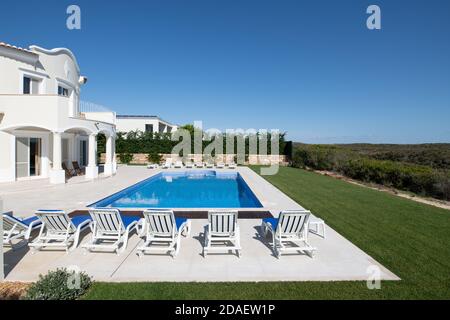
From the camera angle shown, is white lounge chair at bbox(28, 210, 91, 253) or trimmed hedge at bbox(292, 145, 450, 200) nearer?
white lounge chair at bbox(28, 210, 91, 253)

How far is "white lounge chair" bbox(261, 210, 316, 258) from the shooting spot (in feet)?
20.5

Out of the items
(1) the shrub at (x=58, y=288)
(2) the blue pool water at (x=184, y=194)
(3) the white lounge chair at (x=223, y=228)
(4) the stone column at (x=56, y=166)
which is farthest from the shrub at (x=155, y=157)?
(1) the shrub at (x=58, y=288)

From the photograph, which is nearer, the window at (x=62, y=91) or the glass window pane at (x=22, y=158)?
the glass window pane at (x=22, y=158)

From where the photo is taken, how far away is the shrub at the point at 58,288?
4.14m

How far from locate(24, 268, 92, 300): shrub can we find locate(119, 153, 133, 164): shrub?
28.8m

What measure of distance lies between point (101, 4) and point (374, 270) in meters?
16.6

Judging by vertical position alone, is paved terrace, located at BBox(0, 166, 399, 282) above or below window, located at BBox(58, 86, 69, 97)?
below

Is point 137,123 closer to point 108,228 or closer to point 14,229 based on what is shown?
point 14,229

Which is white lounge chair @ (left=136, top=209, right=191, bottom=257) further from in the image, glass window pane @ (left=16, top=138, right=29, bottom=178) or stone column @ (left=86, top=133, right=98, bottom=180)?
glass window pane @ (left=16, top=138, right=29, bottom=178)

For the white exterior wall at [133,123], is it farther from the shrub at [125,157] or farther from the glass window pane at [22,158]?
the glass window pane at [22,158]

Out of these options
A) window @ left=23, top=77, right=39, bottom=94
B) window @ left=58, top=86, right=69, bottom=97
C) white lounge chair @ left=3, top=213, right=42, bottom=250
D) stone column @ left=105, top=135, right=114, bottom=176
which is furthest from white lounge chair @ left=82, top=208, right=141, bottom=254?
window @ left=58, top=86, right=69, bottom=97

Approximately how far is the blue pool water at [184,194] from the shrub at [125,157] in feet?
33.7

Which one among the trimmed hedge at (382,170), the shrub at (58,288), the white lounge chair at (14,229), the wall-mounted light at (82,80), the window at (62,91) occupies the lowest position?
the shrub at (58,288)

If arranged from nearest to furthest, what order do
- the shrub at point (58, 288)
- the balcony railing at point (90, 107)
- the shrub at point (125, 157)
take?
the shrub at point (58, 288) → the balcony railing at point (90, 107) → the shrub at point (125, 157)
